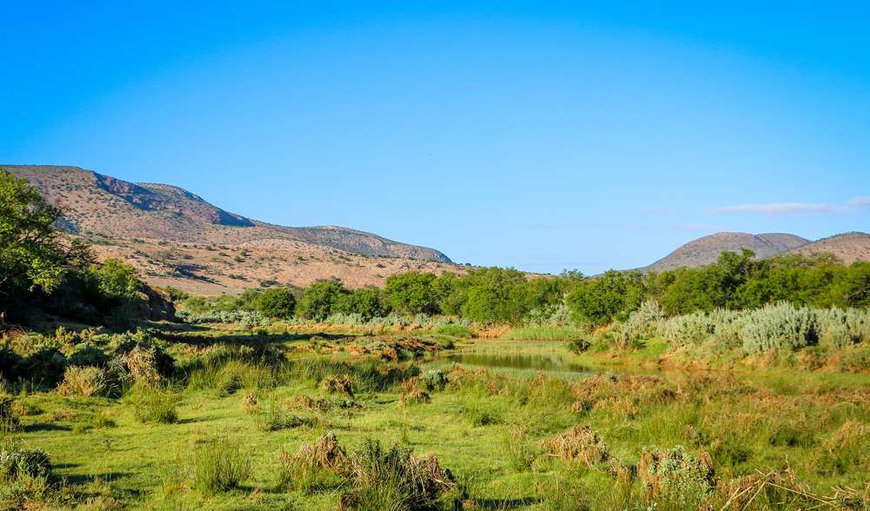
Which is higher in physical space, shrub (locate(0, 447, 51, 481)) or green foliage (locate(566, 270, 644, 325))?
green foliage (locate(566, 270, 644, 325))

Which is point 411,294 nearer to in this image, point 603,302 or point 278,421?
point 603,302

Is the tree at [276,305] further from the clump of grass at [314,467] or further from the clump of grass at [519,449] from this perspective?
the clump of grass at [314,467]

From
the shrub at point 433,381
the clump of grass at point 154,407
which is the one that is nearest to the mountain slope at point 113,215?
the shrub at point 433,381

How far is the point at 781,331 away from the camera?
24.3m

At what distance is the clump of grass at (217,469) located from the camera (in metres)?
6.73

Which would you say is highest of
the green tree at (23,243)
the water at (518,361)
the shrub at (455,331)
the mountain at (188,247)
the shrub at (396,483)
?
the mountain at (188,247)

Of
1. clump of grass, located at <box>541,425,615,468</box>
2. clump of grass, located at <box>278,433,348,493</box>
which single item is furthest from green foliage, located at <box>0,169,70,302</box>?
clump of grass, located at <box>541,425,615,468</box>

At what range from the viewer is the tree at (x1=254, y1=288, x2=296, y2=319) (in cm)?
6844

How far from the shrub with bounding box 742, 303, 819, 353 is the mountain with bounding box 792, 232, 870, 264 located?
98.1m

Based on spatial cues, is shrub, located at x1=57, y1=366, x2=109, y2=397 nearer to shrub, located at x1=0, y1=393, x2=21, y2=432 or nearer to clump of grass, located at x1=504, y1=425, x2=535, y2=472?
shrub, located at x1=0, y1=393, x2=21, y2=432

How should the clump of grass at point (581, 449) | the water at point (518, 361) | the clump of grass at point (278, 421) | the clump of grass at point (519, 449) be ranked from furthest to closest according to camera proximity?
the water at point (518, 361)
the clump of grass at point (278, 421)
the clump of grass at point (519, 449)
the clump of grass at point (581, 449)

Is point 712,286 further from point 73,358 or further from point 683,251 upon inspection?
point 683,251

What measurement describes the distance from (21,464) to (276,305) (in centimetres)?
6376

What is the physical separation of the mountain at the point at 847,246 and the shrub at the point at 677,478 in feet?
393
